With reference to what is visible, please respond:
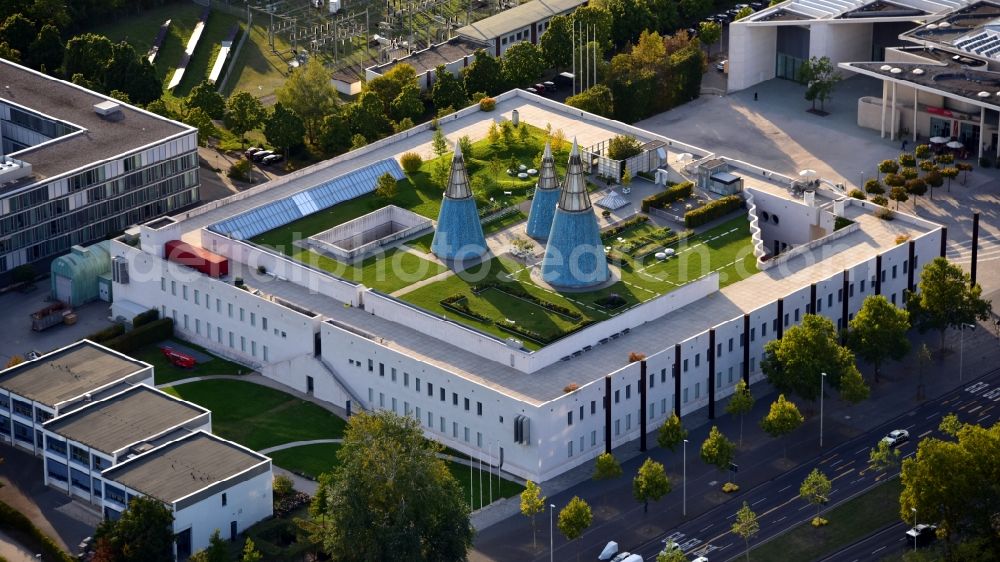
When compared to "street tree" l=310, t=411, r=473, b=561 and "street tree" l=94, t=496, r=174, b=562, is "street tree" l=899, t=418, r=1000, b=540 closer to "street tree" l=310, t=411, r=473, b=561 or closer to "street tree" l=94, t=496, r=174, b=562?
"street tree" l=310, t=411, r=473, b=561

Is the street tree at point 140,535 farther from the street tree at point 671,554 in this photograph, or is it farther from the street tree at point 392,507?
the street tree at point 671,554

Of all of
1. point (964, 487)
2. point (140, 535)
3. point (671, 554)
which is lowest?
point (671, 554)

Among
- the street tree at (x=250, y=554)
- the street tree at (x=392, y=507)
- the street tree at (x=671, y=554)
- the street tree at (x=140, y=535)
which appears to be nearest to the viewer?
the street tree at (x=392, y=507)

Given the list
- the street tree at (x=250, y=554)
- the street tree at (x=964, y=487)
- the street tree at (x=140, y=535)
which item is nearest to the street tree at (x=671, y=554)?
the street tree at (x=964, y=487)

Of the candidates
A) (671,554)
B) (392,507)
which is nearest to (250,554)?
(392,507)

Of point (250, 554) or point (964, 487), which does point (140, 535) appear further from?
point (964, 487)
